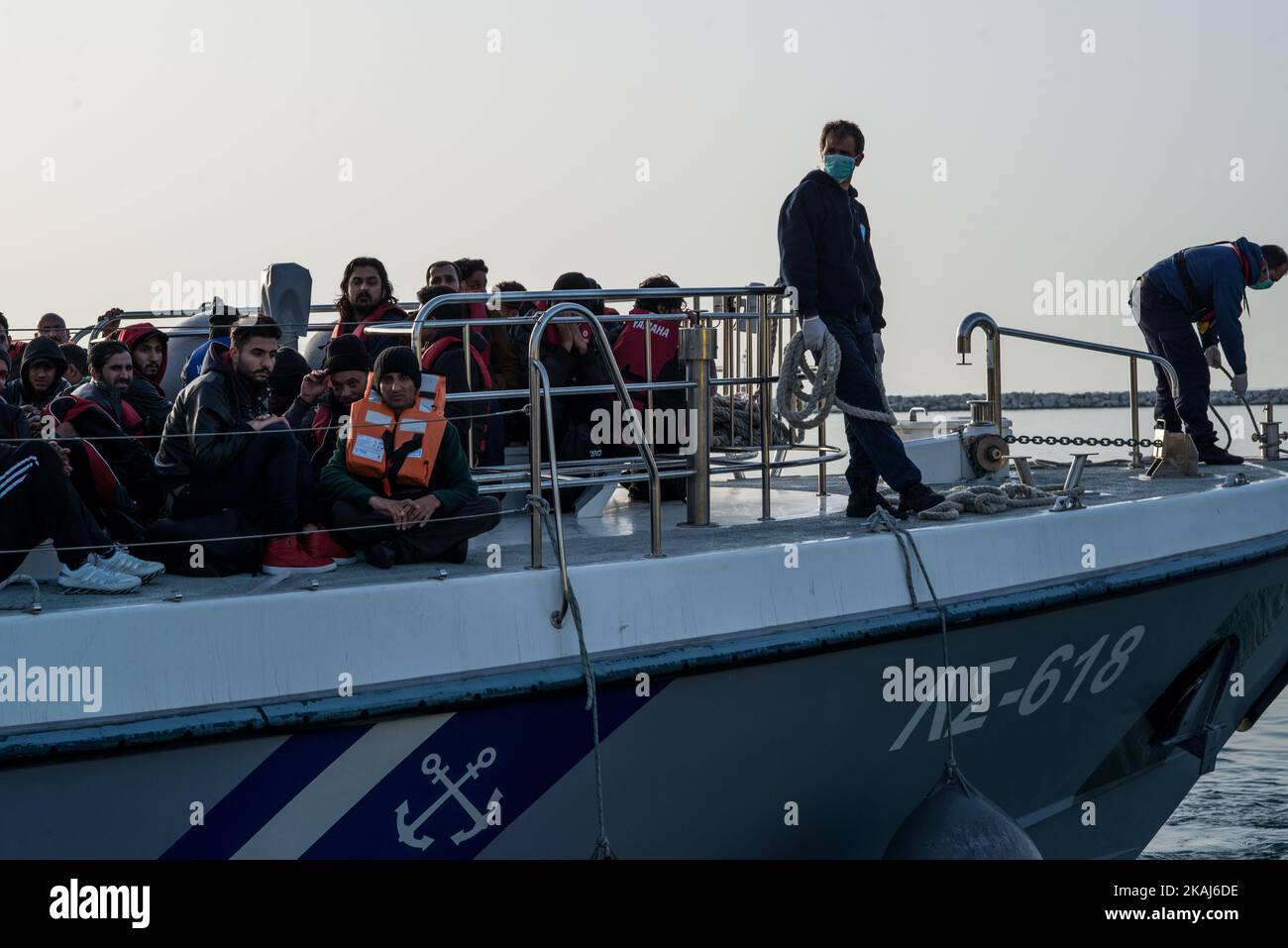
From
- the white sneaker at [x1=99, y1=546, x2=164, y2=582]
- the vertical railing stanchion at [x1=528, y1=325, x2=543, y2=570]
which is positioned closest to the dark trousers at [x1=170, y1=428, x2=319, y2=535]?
the white sneaker at [x1=99, y1=546, x2=164, y2=582]

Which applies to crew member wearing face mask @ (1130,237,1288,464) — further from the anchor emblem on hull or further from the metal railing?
the anchor emblem on hull

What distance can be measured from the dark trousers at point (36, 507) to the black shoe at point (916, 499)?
269cm

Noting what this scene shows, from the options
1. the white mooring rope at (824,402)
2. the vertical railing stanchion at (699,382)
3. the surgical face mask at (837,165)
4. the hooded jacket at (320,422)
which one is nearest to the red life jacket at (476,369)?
the hooded jacket at (320,422)

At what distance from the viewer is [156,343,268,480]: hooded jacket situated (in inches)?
161

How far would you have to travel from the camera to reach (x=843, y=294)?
5.43 metres

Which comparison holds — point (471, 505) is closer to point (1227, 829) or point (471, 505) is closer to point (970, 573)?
point (970, 573)

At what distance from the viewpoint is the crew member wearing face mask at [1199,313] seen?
7227 mm

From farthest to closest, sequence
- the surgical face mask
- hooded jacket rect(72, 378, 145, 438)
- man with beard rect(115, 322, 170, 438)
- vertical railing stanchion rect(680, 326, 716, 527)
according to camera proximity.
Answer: man with beard rect(115, 322, 170, 438) → the surgical face mask → hooded jacket rect(72, 378, 145, 438) → vertical railing stanchion rect(680, 326, 716, 527)

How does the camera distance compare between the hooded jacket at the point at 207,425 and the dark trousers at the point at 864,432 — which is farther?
the dark trousers at the point at 864,432

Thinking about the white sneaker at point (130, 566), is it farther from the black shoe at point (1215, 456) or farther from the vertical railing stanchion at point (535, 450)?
the black shoe at point (1215, 456)

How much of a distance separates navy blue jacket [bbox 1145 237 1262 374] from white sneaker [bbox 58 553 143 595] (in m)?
5.29

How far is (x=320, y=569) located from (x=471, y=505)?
454mm

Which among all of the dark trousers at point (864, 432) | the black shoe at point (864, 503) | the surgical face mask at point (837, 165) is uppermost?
the surgical face mask at point (837, 165)

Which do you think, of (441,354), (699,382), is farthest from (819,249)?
(441,354)
